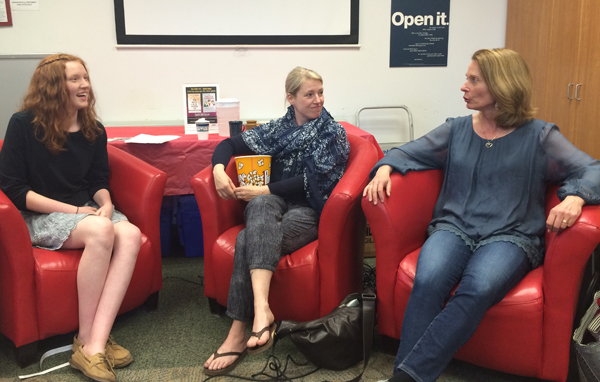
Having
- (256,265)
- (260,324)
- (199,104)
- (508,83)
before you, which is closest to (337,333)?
(260,324)

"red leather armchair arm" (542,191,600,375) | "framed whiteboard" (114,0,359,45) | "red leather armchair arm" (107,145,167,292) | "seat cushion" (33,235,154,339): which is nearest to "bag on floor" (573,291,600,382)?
"red leather armchair arm" (542,191,600,375)

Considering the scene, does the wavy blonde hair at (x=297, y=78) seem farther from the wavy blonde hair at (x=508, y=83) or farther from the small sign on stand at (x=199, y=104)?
the small sign on stand at (x=199, y=104)

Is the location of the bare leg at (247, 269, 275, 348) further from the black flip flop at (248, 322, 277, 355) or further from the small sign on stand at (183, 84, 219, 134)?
the small sign on stand at (183, 84, 219, 134)

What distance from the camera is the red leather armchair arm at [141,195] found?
2.17 meters

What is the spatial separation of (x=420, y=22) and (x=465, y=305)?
8.79 ft

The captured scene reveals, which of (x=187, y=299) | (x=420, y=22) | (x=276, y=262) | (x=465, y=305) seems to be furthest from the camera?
(x=420, y=22)

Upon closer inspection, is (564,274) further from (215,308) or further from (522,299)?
(215,308)

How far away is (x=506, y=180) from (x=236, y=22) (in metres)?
2.33

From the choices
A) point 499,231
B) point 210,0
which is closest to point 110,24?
point 210,0

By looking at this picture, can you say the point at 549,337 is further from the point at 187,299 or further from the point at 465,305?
the point at 187,299

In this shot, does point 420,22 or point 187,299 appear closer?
point 187,299

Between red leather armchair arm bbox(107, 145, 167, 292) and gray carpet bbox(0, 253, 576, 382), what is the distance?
176mm

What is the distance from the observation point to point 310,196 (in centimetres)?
215

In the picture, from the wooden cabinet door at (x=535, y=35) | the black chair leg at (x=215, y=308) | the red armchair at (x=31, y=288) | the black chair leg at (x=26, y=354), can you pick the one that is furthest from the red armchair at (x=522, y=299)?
the wooden cabinet door at (x=535, y=35)
